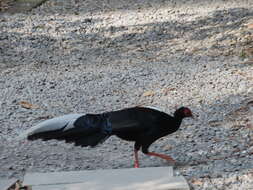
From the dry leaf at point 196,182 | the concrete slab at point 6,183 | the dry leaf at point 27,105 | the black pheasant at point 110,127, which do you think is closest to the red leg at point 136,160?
the black pheasant at point 110,127

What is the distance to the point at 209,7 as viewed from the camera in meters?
10.9

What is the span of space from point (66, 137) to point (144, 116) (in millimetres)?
607

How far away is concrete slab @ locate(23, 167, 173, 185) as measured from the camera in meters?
4.45

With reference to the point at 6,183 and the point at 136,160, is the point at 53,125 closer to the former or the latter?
the point at 6,183

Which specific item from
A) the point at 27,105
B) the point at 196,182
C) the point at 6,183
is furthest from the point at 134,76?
the point at 6,183

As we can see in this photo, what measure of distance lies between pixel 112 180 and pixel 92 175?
191 mm

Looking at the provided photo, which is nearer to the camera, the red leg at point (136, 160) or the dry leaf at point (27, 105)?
the red leg at point (136, 160)

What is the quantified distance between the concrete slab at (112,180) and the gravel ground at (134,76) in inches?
11.9

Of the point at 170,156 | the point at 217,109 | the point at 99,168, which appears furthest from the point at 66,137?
the point at 217,109

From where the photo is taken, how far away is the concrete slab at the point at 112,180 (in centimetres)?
427

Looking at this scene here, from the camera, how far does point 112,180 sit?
14.5 ft

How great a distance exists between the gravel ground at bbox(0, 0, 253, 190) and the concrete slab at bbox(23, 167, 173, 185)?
0.27 metres

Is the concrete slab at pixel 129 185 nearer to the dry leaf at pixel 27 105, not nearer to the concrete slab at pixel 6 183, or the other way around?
the concrete slab at pixel 6 183

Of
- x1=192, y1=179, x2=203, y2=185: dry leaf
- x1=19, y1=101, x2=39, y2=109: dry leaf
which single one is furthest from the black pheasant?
x1=19, y1=101, x2=39, y2=109: dry leaf
